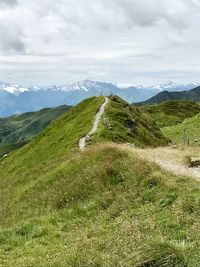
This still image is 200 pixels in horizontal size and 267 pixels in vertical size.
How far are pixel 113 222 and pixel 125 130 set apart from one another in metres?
48.4

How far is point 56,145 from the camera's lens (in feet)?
243

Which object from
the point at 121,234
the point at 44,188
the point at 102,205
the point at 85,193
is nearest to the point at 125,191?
the point at 102,205

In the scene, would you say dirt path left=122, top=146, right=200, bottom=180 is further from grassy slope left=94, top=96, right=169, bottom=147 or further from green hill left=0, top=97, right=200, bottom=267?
grassy slope left=94, top=96, right=169, bottom=147

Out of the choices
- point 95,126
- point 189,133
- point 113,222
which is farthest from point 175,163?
point 95,126

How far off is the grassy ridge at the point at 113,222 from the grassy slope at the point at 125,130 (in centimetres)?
2877

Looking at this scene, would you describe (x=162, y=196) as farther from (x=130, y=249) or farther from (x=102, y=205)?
(x=130, y=249)

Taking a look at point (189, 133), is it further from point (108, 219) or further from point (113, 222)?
point (113, 222)

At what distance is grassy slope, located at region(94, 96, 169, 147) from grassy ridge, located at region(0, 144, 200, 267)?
28774 mm

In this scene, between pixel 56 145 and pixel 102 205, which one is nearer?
pixel 102 205

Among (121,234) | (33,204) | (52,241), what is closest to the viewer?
(121,234)

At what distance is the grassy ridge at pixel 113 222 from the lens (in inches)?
505

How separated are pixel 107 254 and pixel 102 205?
8.70 metres

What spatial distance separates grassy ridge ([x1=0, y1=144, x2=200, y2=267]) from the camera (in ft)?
42.1

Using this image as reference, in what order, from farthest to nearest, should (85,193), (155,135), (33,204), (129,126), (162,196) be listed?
Result: (155,135) → (129,126) → (33,204) → (85,193) → (162,196)
